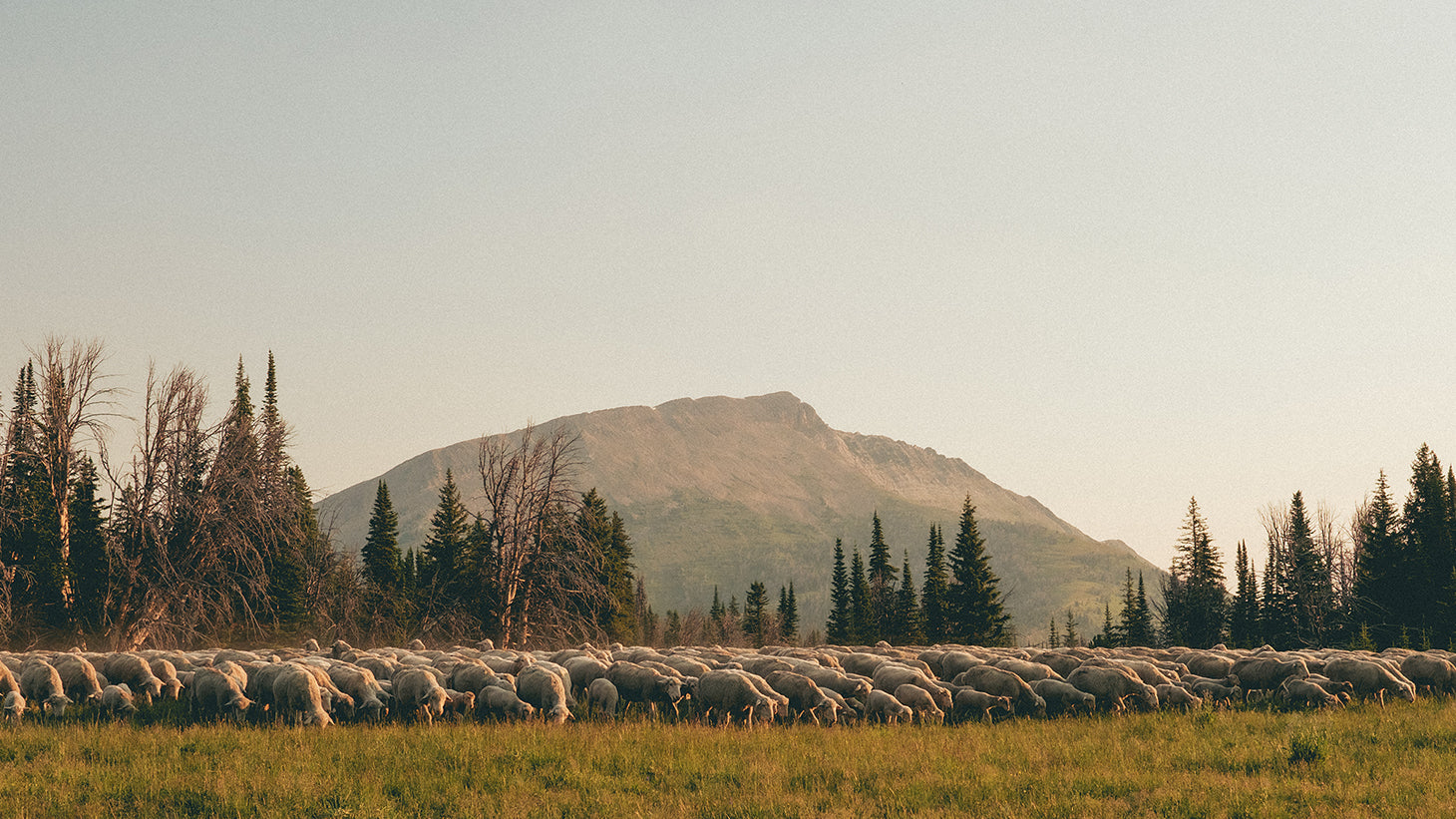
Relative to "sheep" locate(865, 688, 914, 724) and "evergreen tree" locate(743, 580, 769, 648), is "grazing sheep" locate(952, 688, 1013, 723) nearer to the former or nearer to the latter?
"sheep" locate(865, 688, 914, 724)

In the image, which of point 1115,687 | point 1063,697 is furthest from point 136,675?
→ point 1115,687

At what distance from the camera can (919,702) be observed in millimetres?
21375

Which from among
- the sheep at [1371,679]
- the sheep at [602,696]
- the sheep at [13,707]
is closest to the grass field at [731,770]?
the sheep at [13,707]

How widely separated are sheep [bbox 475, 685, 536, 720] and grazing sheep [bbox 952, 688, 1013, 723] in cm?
895

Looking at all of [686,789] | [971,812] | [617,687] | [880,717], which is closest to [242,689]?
[617,687]

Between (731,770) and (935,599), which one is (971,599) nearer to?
(935,599)

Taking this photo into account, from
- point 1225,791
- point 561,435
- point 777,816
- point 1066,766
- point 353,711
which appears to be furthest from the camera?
point 561,435

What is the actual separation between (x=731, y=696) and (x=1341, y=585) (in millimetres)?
78842

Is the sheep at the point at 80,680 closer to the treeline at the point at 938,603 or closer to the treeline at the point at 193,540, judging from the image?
the treeline at the point at 193,540

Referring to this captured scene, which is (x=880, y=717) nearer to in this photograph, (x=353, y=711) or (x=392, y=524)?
(x=353, y=711)

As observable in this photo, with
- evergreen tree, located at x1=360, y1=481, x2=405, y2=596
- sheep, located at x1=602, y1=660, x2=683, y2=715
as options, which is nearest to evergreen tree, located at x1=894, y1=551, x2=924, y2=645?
evergreen tree, located at x1=360, y1=481, x2=405, y2=596

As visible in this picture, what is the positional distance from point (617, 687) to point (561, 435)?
99.9 feet

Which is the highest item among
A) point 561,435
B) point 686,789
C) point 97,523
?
point 561,435

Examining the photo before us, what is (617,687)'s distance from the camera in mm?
22625
